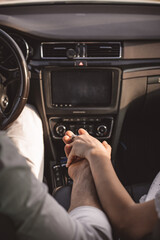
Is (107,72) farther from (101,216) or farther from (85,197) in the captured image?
(101,216)

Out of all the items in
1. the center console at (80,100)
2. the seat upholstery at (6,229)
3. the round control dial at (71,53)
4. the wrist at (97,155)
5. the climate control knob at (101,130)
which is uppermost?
the seat upholstery at (6,229)

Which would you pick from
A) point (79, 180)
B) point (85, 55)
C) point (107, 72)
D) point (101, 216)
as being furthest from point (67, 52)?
point (101, 216)

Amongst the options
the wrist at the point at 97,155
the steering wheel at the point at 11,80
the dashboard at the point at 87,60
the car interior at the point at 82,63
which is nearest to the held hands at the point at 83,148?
the wrist at the point at 97,155

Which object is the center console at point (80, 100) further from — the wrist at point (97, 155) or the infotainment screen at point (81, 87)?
the wrist at point (97, 155)

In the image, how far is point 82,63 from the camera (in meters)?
1.71

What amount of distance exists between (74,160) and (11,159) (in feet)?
2.31

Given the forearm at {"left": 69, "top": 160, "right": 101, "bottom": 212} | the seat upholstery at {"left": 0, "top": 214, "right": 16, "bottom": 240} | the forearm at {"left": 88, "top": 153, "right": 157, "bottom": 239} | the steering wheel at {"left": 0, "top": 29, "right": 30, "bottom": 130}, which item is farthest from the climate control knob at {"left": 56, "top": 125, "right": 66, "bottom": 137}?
the seat upholstery at {"left": 0, "top": 214, "right": 16, "bottom": 240}

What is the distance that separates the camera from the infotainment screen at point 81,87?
1.77 metres

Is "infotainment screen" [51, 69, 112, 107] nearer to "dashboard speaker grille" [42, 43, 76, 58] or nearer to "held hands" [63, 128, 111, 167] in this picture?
"dashboard speaker grille" [42, 43, 76, 58]

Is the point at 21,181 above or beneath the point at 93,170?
above

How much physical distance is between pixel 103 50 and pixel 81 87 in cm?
27

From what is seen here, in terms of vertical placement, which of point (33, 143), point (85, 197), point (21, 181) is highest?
point (21, 181)

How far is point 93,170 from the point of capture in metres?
1.04

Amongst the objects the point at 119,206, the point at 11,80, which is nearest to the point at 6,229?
the point at 119,206
